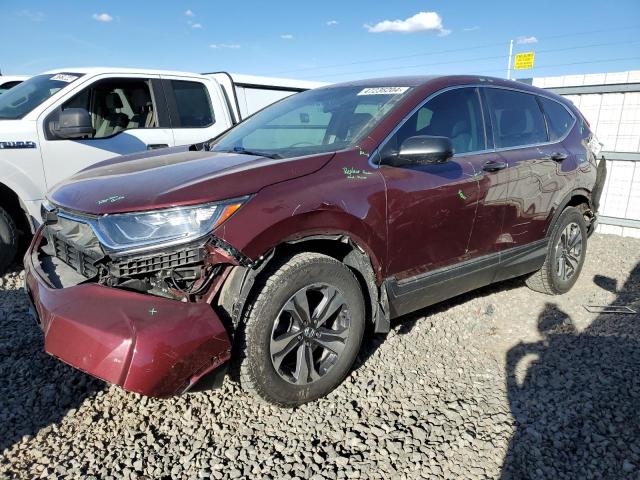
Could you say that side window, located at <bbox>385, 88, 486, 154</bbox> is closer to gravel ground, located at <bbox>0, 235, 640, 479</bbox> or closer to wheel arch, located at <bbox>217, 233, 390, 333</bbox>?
wheel arch, located at <bbox>217, 233, 390, 333</bbox>

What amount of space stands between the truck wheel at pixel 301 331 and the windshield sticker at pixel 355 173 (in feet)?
1.52

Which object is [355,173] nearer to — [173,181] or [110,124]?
[173,181]

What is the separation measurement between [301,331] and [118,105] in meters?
4.08

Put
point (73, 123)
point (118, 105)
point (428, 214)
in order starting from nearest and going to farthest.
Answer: point (428, 214)
point (73, 123)
point (118, 105)

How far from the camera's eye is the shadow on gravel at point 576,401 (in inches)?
88.3

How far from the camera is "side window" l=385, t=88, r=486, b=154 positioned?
2988 mm

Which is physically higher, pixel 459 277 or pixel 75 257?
pixel 75 257

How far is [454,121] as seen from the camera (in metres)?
3.27

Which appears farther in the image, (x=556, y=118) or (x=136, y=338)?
(x=556, y=118)

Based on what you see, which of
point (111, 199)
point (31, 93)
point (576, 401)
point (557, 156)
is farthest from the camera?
point (31, 93)

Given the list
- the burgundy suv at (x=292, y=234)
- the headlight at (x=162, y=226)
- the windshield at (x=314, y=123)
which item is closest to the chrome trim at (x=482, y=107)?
the burgundy suv at (x=292, y=234)

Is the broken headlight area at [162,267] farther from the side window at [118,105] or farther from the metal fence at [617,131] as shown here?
the metal fence at [617,131]

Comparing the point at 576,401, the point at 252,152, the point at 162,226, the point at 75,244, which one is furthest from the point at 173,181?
the point at 576,401

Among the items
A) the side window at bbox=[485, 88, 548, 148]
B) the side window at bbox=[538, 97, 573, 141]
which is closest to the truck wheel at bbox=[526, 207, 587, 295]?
the side window at bbox=[538, 97, 573, 141]
